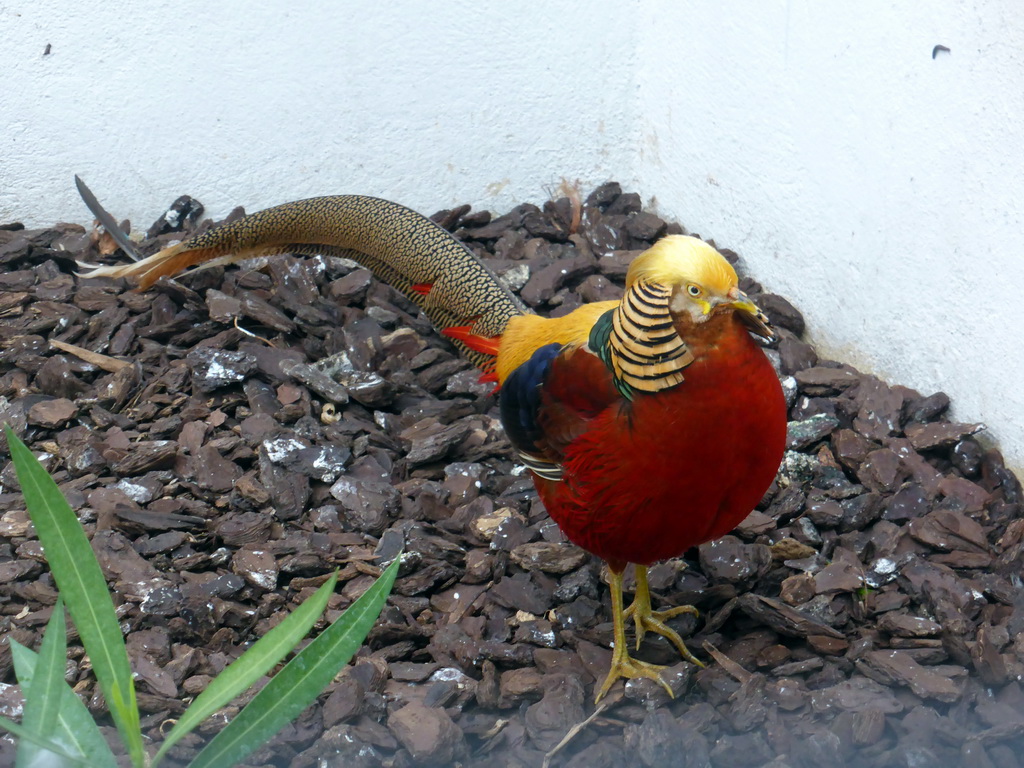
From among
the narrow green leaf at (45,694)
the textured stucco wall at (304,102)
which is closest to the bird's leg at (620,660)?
the narrow green leaf at (45,694)

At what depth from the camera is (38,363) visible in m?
3.83

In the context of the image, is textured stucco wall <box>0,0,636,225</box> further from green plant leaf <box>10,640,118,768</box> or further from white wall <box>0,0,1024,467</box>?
green plant leaf <box>10,640,118,768</box>

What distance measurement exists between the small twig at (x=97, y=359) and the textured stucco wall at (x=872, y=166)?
2642mm

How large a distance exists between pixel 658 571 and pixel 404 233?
163 cm

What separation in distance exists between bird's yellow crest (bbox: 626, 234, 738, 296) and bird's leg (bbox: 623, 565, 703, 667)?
1.07 m

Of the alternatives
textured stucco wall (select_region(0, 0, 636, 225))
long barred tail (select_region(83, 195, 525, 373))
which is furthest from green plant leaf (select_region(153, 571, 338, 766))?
textured stucco wall (select_region(0, 0, 636, 225))

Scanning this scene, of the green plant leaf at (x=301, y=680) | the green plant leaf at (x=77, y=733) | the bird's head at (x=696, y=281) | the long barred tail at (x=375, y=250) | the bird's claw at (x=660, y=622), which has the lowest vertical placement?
the bird's claw at (x=660, y=622)

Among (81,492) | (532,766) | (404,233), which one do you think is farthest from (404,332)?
(532,766)

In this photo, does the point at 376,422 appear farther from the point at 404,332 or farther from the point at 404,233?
the point at 404,233

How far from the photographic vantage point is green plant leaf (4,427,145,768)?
168 centimetres

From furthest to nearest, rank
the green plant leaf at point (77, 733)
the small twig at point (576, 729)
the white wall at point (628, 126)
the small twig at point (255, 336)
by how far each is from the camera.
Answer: the small twig at point (255, 336) → the white wall at point (628, 126) → the small twig at point (576, 729) → the green plant leaf at point (77, 733)

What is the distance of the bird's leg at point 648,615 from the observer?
2.97 metres

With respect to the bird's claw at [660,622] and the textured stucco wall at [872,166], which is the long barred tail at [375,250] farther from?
the textured stucco wall at [872,166]

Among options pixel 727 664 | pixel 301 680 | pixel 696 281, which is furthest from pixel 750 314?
pixel 301 680
